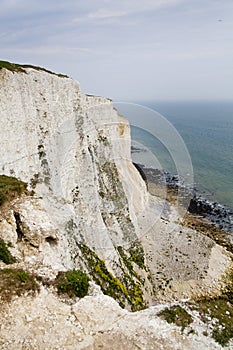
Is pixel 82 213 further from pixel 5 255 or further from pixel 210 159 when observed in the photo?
pixel 210 159

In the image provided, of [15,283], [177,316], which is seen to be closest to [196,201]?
[177,316]

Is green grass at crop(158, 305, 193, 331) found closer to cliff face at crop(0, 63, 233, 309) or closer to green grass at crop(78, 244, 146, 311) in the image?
cliff face at crop(0, 63, 233, 309)

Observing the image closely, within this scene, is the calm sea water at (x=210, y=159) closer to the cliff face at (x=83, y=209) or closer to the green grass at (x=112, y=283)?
the cliff face at (x=83, y=209)

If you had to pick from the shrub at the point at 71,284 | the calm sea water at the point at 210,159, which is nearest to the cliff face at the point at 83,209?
the shrub at the point at 71,284

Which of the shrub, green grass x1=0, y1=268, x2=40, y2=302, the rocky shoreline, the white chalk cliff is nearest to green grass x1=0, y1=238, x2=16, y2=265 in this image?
the white chalk cliff

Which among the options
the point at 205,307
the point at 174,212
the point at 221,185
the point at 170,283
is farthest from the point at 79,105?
the point at 221,185
